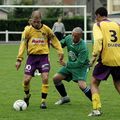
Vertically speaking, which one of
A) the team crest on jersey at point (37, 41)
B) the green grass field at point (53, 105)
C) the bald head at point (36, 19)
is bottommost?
the green grass field at point (53, 105)

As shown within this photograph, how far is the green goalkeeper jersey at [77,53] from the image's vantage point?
11523 mm

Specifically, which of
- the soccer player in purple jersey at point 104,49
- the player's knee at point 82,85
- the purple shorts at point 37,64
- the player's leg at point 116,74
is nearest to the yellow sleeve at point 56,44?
the purple shorts at point 37,64

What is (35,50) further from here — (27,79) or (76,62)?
(76,62)

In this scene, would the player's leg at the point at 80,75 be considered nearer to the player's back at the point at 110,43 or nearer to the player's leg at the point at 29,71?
the player's leg at the point at 29,71

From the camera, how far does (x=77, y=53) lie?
11602 mm

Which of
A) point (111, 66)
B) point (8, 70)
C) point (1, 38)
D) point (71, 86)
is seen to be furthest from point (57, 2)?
point (111, 66)

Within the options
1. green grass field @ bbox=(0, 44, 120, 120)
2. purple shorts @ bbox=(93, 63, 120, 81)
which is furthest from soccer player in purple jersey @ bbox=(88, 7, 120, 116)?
green grass field @ bbox=(0, 44, 120, 120)

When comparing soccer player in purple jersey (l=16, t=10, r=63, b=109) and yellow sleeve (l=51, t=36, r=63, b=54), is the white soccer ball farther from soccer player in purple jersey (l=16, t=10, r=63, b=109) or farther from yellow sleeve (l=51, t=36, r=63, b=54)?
yellow sleeve (l=51, t=36, r=63, b=54)

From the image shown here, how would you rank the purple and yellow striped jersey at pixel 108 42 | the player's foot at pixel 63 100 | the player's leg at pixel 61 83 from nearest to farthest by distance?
the purple and yellow striped jersey at pixel 108 42 < the player's leg at pixel 61 83 < the player's foot at pixel 63 100

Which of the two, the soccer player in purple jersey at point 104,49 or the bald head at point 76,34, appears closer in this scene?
the soccer player in purple jersey at point 104,49

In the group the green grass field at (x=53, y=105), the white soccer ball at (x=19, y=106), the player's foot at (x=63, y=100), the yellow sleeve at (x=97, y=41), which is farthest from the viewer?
the player's foot at (x=63, y=100)

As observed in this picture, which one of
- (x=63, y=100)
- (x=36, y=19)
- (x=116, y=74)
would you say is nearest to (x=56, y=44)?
(x=36, y=19)

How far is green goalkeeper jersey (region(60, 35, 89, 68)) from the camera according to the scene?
11.5m

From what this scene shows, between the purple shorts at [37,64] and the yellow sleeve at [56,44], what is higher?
the yellow sleeve at [56,44]
